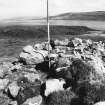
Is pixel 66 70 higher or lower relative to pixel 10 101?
higher

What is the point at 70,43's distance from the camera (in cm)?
3139

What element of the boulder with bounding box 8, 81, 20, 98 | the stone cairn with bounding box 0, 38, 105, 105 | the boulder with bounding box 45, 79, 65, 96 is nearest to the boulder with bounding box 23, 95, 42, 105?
the stone cairn with bounding box 0, 38, 105, 105

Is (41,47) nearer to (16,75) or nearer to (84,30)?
(16,75)

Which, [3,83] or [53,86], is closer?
[53,86]

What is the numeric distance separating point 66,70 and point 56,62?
8.25 feet

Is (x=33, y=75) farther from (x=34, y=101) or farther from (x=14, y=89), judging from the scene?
(x=34, y=101)

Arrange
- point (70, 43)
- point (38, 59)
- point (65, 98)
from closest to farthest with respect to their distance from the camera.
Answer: point (65, 98), point (38, 59), point (70, 43)

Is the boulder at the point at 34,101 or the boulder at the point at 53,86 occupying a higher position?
the boulder at the point at 53,86

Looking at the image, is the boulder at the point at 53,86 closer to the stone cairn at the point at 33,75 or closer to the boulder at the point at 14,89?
the stone cairn at the point at 33,75

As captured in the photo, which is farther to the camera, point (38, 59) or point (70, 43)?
point (70, 43)

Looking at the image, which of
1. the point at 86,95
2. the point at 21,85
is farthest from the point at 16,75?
the point at 86,95

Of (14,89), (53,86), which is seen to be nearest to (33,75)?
(14,89)

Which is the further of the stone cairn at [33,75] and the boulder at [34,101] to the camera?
the stone cairn at [33,75]

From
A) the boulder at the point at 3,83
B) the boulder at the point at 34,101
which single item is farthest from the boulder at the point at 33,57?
the boulder at the point at 34,101
